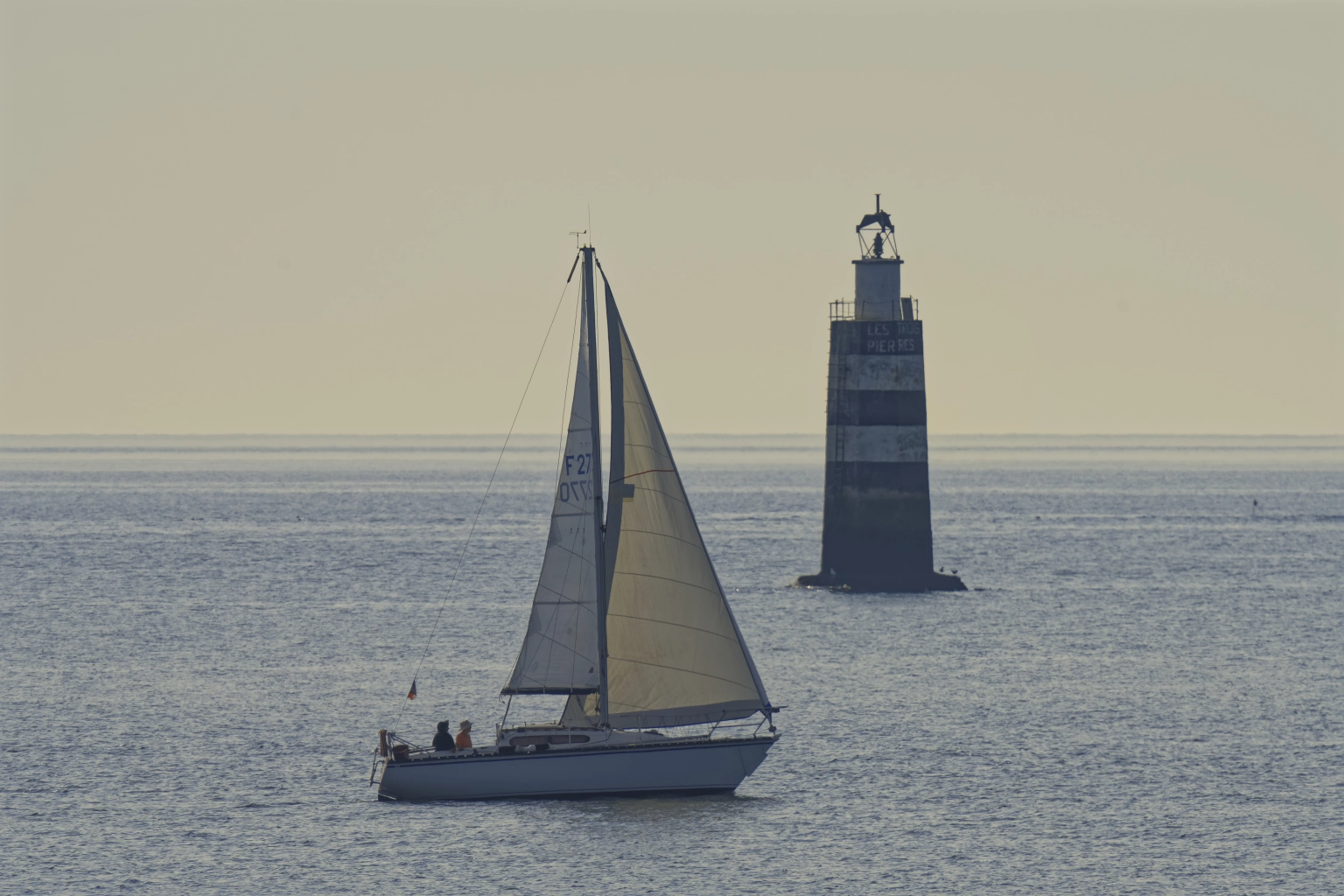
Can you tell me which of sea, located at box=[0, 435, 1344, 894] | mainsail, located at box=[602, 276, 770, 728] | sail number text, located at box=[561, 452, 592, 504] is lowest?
sea, located at box=[0, 435, 1344, 894]

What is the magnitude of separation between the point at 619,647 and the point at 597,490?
3.46 m

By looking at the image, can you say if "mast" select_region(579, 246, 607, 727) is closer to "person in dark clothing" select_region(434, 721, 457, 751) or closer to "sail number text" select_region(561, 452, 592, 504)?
"sail number text" select_region(561, 452, 592, 504)

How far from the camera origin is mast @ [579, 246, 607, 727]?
1610 inches

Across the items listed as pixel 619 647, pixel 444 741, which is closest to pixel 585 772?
pixel 619 647

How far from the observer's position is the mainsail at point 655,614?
137 ft

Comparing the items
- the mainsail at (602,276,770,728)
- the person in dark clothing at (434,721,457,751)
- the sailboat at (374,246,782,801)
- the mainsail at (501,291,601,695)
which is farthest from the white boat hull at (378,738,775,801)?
the mainsail at (501,291,601,695)

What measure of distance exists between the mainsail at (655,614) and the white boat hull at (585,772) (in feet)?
Result: 2.71

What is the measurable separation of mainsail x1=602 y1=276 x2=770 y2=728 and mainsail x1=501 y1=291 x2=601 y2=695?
444mm

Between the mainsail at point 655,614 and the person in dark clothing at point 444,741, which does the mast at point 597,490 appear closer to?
the mainsail at point 655,614

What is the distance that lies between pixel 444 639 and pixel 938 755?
90.9ft

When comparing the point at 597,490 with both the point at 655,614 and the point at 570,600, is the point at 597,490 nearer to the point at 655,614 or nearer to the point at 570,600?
the point at 570,600

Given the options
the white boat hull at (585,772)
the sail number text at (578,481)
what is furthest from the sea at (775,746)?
the sail number text at (578,481)

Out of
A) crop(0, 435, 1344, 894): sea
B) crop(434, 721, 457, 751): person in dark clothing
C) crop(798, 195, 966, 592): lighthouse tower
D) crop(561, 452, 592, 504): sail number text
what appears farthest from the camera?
crop(798, 195, 966, 592): lighthouse tower

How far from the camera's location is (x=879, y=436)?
78.3m
